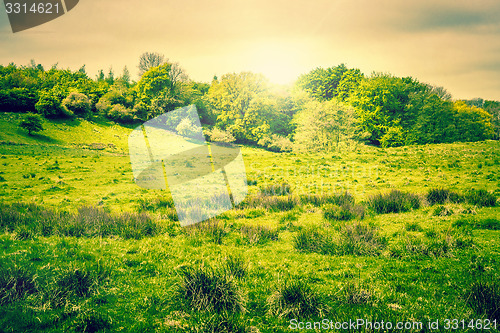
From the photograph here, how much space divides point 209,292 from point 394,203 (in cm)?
1188

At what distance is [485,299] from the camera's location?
5.86 metres

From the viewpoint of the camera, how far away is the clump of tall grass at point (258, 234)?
1117 cm

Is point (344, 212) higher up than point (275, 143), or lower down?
lower down

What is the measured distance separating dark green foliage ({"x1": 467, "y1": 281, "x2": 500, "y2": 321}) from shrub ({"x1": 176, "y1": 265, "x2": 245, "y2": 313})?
4881 mm

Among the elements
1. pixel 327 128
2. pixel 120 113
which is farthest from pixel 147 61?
pixel 327 128

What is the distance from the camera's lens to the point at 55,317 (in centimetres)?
571

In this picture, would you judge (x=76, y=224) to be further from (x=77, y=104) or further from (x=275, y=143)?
(x=77, y=104)

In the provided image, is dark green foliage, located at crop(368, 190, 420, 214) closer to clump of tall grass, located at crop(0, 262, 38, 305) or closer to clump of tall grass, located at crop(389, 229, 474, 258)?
clump of tall grass, located at crop(389, 229, 474, 258)

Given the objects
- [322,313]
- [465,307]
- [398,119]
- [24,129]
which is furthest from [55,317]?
[398,119]

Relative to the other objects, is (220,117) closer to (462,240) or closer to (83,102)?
(83,102)

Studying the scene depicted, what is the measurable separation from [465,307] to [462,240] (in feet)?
14.5

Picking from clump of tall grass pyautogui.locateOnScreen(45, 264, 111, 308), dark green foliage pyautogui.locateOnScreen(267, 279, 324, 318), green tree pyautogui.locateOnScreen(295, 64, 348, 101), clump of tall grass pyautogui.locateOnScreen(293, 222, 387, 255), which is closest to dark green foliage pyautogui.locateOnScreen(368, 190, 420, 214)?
clump of tall grass pyautogui.locateOnScreen(293, 222, 387, 255)

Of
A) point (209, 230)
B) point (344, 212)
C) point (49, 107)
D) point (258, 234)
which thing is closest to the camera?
point (258, 234)

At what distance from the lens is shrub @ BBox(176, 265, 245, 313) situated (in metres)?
6.30
